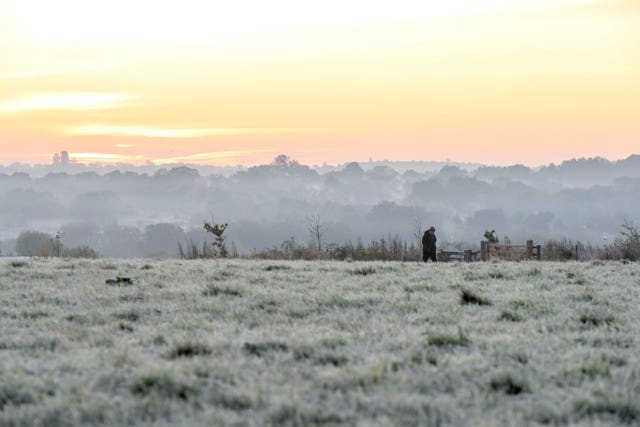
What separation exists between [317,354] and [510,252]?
83.4ft

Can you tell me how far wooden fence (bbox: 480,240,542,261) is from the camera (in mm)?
32156

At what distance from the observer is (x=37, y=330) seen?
34.9ft

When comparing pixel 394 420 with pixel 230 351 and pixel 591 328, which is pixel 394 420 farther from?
pixel 591 328

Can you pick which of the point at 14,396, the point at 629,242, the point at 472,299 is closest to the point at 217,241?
the point at 629,242

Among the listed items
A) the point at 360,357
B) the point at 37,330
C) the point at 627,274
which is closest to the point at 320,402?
the point at 360,357

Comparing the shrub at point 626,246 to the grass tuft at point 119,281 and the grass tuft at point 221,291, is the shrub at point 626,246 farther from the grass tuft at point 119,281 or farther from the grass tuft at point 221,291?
the grass tuft at point 119,281

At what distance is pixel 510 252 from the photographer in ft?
107

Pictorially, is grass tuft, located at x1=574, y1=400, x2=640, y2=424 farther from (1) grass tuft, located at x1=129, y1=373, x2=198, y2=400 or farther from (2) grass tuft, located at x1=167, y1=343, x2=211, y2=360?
(2) grass tuft, located at x1=167, y1=343, x2=211, y2=360

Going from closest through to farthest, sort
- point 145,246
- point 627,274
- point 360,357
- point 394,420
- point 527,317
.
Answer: point 394,420, point 360,357, point 527,317, point 627,274, point 145,246

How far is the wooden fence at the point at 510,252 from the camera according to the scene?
3216 cm

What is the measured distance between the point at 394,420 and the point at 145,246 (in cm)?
16736

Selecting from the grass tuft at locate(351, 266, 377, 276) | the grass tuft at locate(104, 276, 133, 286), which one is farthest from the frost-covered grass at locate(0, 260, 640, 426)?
the grass tuft at locate(351, 266, 377, 276)

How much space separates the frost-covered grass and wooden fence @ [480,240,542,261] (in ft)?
52.6

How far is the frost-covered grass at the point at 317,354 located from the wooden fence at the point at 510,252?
52.6 feet
